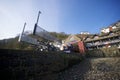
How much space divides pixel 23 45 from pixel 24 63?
5669 mm

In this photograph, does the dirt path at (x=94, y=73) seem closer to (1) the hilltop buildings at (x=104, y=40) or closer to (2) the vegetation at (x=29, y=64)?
(2) the vegetation at (x=29, y=64)

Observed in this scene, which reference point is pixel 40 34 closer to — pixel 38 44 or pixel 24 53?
pixel 38 44

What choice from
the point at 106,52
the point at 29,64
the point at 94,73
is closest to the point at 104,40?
the point at 106,52

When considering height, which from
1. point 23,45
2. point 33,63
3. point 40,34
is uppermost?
point 40,34

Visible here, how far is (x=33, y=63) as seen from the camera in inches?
341

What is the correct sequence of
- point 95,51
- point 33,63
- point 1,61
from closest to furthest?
point 1,61
point 33,63
point 95,51

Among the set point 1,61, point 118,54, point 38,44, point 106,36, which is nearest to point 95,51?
point 118,54

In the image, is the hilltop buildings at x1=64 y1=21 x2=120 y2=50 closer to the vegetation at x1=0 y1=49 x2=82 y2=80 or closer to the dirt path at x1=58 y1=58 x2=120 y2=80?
the dirt path at x1=58 y1=58 x2=120 y2=80

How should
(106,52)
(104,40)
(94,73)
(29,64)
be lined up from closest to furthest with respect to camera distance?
(29,64) → (94,73) → (106,52) → (104,40)

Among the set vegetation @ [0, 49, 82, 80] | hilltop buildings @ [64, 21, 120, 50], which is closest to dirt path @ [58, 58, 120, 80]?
vegetation @ [0, 49, 82, 80]

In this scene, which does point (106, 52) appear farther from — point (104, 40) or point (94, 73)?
point (94, 73)

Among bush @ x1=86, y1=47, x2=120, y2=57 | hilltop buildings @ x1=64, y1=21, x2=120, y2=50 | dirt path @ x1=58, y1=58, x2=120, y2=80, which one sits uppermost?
hilltop buildings @ x1=64, y1=21, x2=120, y2=50

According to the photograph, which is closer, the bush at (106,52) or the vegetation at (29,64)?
the vegetation at (29,64)

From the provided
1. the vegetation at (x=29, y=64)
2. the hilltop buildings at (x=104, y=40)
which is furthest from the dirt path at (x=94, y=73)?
the hilltop buildings at (x=104, y=40)
